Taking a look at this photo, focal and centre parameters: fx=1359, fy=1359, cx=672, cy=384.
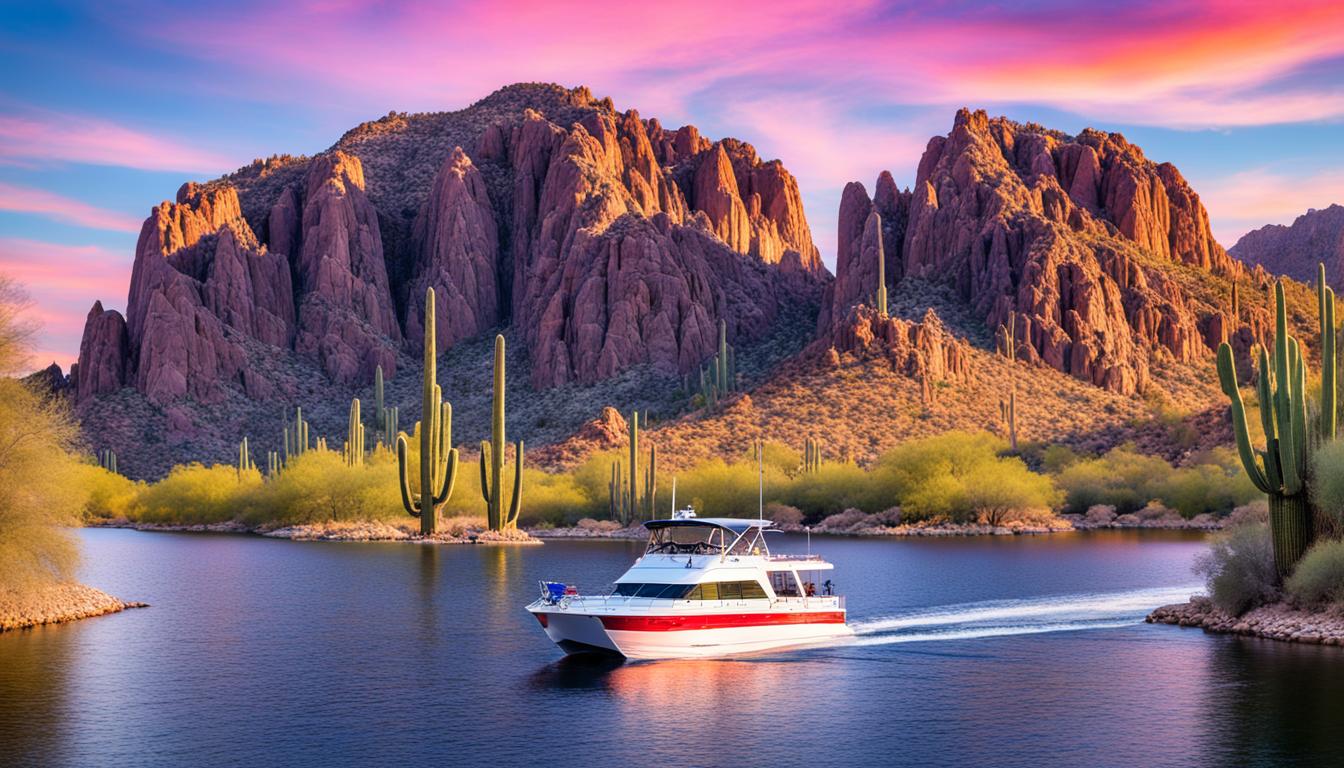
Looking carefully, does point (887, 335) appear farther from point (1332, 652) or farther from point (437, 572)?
point (1332, 652)

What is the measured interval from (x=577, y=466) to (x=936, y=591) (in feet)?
247

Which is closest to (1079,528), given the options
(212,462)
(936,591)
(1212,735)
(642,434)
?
(642,434)

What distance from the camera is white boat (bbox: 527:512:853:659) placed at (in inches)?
1799

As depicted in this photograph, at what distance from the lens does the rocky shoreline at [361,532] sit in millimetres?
102062

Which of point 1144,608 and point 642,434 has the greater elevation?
point 642,434

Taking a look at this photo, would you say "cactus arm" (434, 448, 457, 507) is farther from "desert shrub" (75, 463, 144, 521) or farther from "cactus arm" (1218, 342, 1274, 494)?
"desert shrub" (75, 463, 144, 521)

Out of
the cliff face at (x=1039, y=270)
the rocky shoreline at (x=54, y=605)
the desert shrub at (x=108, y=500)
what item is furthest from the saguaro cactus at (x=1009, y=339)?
the rocky shoreline at (x=54, y=605)

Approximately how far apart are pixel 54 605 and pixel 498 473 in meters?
46.8

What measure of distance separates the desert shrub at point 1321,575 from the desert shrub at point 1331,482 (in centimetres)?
95

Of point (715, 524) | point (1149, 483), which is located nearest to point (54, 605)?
point (715, 524)

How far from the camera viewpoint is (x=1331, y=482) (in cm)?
4688

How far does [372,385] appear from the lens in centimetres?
19925

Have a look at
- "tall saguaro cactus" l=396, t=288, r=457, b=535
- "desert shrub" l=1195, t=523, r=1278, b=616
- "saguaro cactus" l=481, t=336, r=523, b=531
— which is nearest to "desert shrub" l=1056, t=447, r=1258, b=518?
"saguaro cactus" l=481, t=336, r=523, b=531

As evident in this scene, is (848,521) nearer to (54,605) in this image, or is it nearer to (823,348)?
(823,348)
